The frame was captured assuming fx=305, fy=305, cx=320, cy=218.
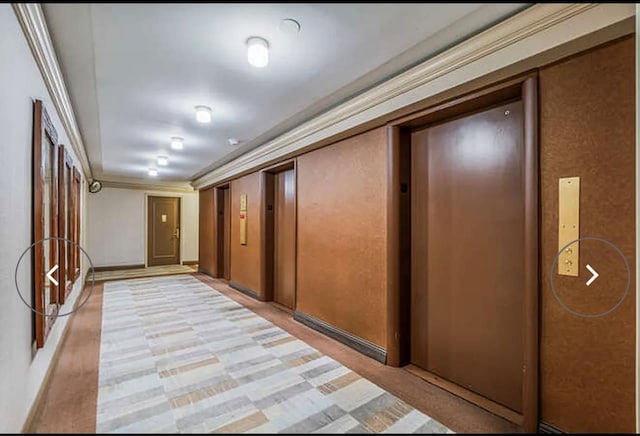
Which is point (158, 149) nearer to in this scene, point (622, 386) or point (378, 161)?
point (378, 161)

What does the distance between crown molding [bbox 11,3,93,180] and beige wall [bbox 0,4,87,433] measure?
4cm

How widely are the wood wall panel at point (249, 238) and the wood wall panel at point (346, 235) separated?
1.30 meters

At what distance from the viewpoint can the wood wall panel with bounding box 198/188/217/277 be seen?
282 inches

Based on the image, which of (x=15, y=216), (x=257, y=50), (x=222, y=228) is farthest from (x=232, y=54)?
(x=222, y=228)

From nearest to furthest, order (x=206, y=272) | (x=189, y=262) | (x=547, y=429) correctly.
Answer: (x=547, y=429) < (x=206, y=272) < (x=189, y=262)

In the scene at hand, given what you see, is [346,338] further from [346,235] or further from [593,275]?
[593,275]

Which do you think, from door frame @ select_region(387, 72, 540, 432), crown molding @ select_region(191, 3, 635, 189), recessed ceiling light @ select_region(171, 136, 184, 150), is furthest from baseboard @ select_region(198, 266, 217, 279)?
door frame @ select_region(387, 72, 540, 432)

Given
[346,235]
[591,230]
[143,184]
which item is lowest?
[346,235]

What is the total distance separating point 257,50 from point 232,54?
0.86 feet

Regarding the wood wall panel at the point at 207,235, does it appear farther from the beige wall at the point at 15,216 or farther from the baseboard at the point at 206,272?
the beige wall at the point at 15,216

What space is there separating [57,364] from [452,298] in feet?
10.8

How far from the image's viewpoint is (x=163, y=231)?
901 centimetres

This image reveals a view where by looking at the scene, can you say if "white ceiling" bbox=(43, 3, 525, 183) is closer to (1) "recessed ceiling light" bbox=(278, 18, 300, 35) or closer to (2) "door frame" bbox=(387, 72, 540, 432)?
(1) "recessed ceiling light" bbox=(278, 18, 300, 35)

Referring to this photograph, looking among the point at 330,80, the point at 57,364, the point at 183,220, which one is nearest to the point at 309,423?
the point at 57,364
